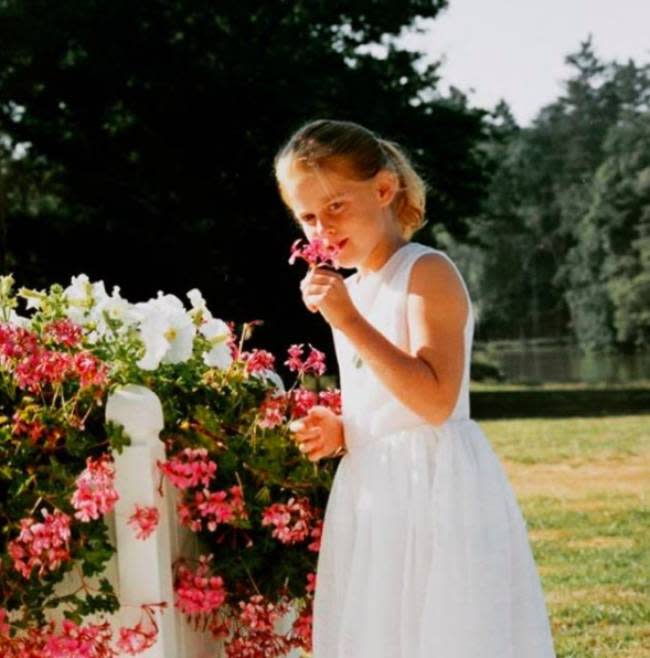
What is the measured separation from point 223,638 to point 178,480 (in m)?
0.56

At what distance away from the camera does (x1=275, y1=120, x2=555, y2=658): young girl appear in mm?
2348

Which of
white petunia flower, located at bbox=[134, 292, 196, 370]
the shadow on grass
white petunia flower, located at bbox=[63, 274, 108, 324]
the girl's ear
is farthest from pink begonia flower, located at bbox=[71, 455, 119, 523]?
the shadow on grass

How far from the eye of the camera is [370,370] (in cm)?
251

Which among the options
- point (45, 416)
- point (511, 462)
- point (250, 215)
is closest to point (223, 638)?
point (45, 416)

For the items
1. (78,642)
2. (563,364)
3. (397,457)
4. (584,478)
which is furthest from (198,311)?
(563,364)

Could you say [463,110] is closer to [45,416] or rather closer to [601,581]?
[601,581]

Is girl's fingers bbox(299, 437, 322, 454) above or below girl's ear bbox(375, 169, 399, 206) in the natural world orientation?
below

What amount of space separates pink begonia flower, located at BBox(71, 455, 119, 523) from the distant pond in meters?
27.8

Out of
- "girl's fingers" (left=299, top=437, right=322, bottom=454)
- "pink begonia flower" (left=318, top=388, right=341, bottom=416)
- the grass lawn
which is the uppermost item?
"pink begonia flower" (left=318, top=388, right=341, bottom=416)

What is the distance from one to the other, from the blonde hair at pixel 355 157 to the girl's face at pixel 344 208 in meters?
0.02

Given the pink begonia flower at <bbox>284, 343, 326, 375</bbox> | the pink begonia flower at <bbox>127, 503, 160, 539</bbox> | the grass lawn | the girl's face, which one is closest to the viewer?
the pink begonia flower at <bbox>127, 503, 160, 539</bbox>

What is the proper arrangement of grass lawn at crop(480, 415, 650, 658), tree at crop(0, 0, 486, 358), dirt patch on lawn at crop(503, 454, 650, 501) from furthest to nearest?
tree at crop(0, 0, 486, 358) → dirt patch on lawn at crop(503, 454, 650, 501) → grass lawn at crop(480, 415, 650, 658)

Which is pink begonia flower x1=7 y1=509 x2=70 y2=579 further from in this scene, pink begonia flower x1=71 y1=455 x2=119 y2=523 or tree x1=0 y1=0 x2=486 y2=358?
tree x1=0 y1=0 x2=486 y2=358

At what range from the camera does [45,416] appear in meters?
2.47
